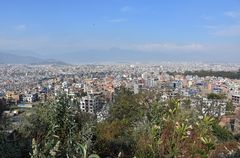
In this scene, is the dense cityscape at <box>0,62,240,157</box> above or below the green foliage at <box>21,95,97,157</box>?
below

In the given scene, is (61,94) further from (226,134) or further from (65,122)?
(226,134)

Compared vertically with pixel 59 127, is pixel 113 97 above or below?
below

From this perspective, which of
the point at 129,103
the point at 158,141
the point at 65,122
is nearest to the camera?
the point at 158,141

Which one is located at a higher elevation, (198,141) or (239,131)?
(198,141)

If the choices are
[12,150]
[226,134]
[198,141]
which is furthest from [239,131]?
[198,141]

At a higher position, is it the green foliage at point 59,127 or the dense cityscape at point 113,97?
the green foliage at point 59,127

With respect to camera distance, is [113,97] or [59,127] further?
[113,97]

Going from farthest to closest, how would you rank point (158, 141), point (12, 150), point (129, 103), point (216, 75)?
1. point (216, 75)
2. point (129, 103)
3. point (12, 150)
4. point (158, 141)

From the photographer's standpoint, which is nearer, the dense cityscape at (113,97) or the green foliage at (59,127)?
the green foliage at (59,127)

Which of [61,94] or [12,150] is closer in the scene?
[12,150]

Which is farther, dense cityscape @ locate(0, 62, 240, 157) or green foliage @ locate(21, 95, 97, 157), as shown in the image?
A: dense cityscape @ locate(0, 62, 240, 157)
